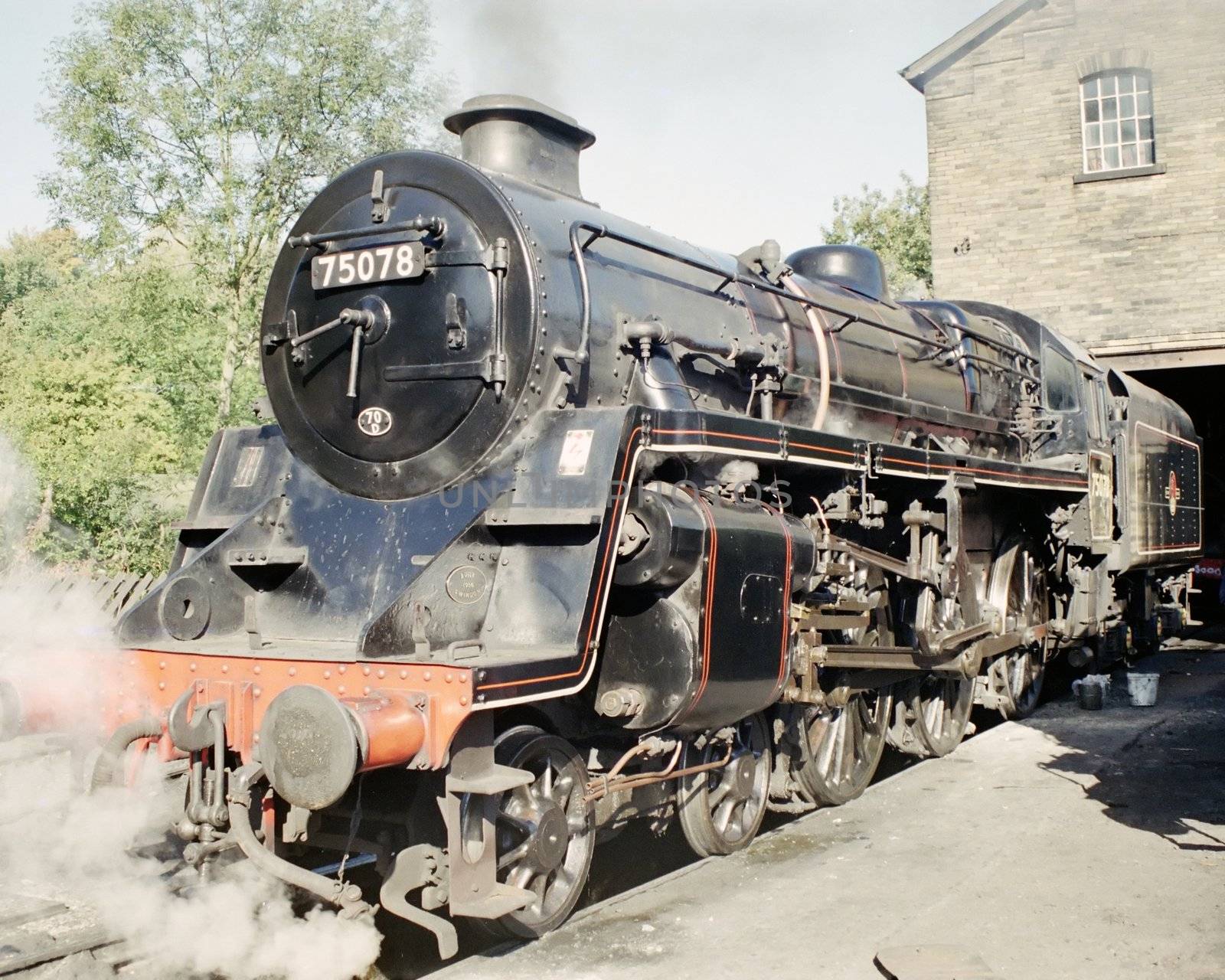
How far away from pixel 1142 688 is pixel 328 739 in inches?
297

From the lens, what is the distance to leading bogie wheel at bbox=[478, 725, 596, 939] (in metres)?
3.98

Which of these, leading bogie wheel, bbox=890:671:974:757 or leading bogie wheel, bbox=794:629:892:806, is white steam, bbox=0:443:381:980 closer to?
leading bogie wheel, bbox=794:629:892:806

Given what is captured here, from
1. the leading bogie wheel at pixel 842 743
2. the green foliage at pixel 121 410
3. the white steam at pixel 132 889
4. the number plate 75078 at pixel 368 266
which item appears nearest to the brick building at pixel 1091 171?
the leading bogie wheel at pixel 842 743

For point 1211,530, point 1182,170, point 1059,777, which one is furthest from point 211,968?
point 1211,530

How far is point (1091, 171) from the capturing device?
1446cm

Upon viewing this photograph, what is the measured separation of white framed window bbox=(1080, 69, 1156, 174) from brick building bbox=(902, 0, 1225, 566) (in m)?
0.02

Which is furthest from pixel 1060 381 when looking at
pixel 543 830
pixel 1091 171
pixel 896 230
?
pixel 896 230

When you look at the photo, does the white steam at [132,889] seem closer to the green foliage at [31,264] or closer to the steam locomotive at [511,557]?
the steam locomotive at [511,557]

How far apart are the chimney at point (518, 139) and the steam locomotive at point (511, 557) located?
0.01 meters

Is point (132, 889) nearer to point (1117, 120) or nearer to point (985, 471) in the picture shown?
point (985, 471)

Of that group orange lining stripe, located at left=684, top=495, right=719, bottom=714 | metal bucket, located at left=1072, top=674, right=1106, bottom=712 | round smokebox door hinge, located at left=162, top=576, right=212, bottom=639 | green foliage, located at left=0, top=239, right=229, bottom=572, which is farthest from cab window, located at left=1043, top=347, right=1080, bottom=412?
green foliage, located at left=0, top=239, right=229, bottom=572

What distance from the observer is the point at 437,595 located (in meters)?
4.20

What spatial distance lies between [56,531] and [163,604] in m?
9.33

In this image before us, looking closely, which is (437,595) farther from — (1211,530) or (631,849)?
(1211,530)
